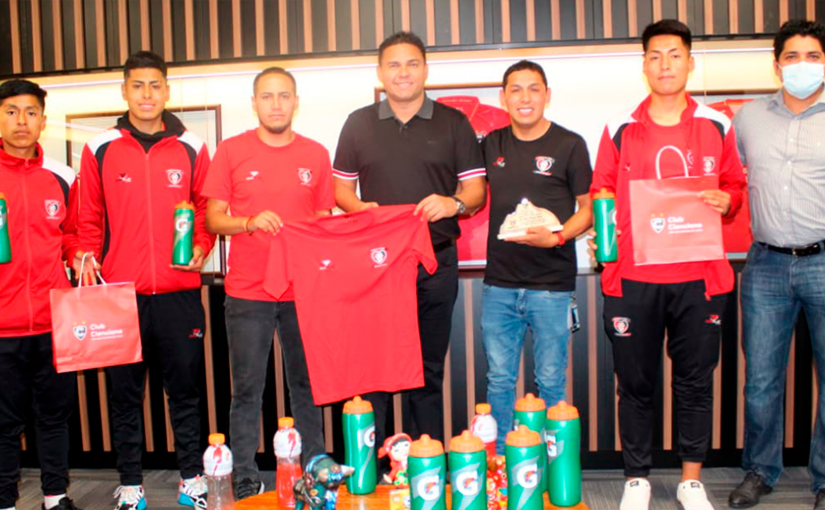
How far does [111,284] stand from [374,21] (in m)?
1.95

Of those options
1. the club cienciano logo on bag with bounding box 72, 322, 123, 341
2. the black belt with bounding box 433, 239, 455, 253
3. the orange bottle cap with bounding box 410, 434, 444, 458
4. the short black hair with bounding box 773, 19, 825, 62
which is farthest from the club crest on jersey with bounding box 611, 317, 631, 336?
the club cienciano logo on bag with bounding box 72, 322, 123, 341

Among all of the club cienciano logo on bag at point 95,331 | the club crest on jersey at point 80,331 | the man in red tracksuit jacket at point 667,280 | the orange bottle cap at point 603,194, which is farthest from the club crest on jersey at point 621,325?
the club crest on jersey at point 80,331

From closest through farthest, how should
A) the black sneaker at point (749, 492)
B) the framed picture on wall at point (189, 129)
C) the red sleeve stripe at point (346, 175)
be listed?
the red sleeve stripe at point (346, 175) < the black sneaker at point (749, 492) < the framed picture on wall at point (189, 129)

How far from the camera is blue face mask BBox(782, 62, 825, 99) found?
290 cm

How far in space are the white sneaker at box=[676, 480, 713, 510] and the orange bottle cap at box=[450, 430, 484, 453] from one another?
4.66ft

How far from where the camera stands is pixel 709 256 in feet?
9.16

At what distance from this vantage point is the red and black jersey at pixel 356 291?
2777 millimetres

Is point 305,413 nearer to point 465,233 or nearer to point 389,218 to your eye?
point 389,218

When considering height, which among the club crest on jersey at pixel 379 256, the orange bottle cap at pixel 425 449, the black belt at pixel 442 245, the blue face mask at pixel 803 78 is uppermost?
the blue face mask at pixel 803 78

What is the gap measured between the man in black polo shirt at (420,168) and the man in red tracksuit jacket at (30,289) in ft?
4.35

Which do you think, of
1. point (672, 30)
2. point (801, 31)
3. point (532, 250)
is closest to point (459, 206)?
point (532, 250)

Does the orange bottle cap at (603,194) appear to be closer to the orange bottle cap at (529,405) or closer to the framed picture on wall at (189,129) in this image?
the orange bottle cap at (529,405)

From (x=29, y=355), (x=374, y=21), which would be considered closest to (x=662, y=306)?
(x=374, y=21)

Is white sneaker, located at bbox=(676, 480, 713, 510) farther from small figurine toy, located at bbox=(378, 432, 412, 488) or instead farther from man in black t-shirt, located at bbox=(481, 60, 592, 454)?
small figurine toy, located at bbox=(378, 432, 412, 488)
